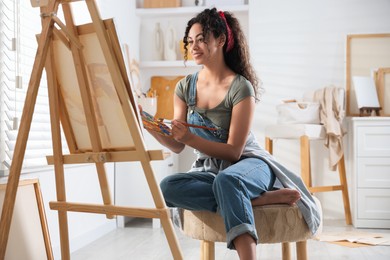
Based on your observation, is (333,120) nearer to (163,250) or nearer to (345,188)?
(345,188)

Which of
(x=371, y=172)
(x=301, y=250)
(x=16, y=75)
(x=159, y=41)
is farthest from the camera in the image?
(x=159, y=41)

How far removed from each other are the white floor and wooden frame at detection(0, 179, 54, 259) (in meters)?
0.54

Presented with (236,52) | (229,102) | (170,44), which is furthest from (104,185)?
(170,44)

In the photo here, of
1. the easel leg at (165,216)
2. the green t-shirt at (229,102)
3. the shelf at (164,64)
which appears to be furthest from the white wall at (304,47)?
the easel leg at (165,216)

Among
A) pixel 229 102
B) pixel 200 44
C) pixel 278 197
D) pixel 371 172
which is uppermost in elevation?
pixel 200 44

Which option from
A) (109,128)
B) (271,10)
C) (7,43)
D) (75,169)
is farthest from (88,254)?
(271,10)

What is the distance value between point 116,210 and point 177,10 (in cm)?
320

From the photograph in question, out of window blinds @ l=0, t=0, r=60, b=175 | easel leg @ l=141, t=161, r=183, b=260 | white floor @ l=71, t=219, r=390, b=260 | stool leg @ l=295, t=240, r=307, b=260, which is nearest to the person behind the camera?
easel leg @ l=141, t=161, r=183, b=260

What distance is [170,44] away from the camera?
16.0 ft

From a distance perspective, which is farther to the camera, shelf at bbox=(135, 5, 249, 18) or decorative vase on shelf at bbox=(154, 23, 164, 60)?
decorative vase on shelf at bbox=(154, 23, 164, 60)

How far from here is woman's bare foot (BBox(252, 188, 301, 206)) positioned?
201 cm

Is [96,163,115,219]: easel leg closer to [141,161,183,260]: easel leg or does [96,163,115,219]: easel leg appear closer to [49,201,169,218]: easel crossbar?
[49,201,169,218]: easel crossbar

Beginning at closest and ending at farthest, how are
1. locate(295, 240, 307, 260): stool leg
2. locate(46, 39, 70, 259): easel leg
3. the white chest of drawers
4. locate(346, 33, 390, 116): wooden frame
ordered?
locate(46, 39, 70, 259): easel leg < locate(295, 240, 307, 260): stool leg < the white chest of drawers < locate(346, 33, 390, 116): wooden frame

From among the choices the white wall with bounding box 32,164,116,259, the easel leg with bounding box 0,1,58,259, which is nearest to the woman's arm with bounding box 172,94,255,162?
the easel leg with bounding box 0,1,58,259
